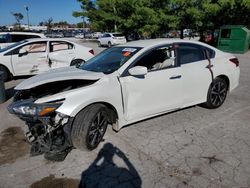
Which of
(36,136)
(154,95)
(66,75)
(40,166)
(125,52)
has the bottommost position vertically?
(40,166)

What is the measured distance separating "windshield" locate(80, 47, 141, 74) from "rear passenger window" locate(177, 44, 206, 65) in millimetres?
872

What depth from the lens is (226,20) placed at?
785 inches

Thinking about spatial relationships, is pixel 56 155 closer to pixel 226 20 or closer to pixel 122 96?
pixel 122 96

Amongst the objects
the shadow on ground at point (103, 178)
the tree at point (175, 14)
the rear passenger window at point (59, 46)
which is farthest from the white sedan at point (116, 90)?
the tree at point (175, 14)

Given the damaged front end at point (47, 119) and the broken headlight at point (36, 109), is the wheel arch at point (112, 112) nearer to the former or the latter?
the damaged front end at point (47, 119)

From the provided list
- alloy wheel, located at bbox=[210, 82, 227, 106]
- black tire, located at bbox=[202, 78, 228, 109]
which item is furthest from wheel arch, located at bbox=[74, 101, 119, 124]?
alloy wheel, located at bbox=[210, 82, 227, 106]

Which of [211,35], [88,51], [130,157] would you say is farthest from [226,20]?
[130,157]

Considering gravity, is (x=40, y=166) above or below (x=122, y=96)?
below

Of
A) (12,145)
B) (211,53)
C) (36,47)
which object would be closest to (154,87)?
(211,53)

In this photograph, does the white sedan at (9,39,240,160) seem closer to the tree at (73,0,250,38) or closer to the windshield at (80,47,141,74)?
the windshield at (80,47,141,74)

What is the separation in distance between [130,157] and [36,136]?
4.46ft

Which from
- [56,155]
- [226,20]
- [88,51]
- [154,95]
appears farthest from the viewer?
[226,20]

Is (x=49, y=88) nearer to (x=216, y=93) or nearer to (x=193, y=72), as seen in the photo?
(x=193, y=72)

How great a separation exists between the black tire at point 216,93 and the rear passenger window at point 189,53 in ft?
2.07
